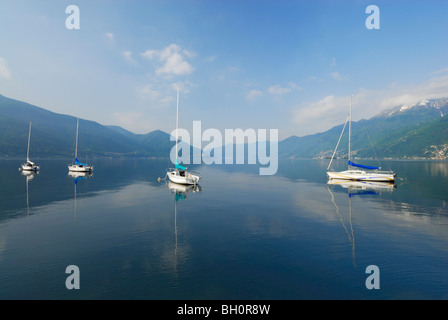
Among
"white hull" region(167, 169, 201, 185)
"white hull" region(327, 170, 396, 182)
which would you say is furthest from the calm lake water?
"white hull" region(327, 170, 396, 182)

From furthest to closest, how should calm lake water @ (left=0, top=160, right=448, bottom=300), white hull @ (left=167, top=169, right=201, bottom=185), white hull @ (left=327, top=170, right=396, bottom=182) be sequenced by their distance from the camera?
1. white hull @ (left=327, top=170, right=396, bottom=182)
2. white hull @ (left=167, top=169, right=201, bottom=185)
3. calm lake water @ (left=0, top=160, right=448, bottom=300)

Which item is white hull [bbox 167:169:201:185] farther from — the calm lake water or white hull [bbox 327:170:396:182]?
white hull [bbox 327:170:396:182]

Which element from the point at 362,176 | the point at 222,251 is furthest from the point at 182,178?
the point at 362,176

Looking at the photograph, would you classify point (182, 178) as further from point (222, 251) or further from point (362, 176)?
point (362, 176)

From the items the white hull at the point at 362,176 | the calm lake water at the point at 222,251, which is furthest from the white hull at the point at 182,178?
the white hull at the point at 362,176

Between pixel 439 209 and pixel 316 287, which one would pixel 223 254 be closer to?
pixel 316 287

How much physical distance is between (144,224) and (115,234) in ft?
12.7

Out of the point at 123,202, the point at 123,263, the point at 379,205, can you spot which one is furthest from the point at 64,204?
the point at 379,205

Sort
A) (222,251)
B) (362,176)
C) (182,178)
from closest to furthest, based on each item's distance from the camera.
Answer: (222,251)
(182,178)
(362,176)

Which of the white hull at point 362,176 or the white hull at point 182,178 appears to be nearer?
the white hull at point 182,178

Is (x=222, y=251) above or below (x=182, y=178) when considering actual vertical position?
below

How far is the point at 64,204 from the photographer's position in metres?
34.3

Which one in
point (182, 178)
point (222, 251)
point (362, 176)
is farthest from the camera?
point (362, 176)

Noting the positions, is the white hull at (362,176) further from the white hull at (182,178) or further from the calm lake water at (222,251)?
the white hull at (182,178)
